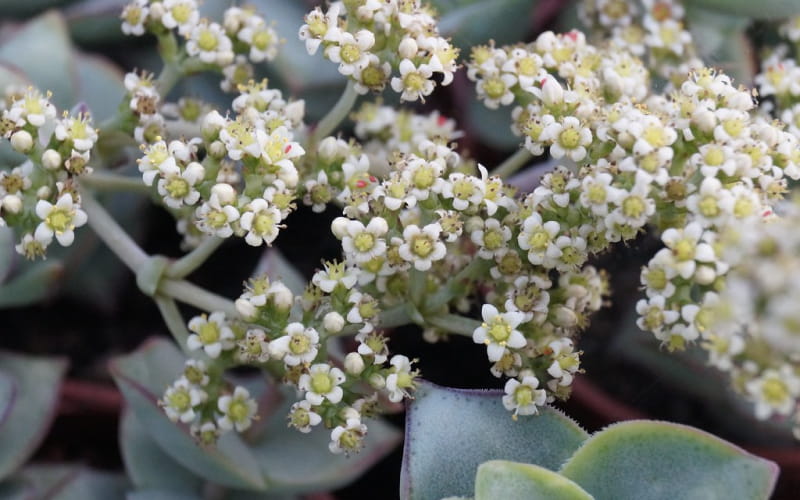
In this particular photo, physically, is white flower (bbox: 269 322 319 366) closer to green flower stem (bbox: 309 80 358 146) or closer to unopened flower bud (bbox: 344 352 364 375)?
unopened flower bud (bbox: 344 352 364 375)

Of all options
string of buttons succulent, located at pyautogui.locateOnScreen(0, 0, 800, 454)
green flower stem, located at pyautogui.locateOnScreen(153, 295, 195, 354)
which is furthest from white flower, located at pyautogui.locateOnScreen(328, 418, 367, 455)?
green flower stem, located at pyautogui.locateOnScreen(153, 295, 195, 354)

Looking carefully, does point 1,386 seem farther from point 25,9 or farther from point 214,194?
point 25,9

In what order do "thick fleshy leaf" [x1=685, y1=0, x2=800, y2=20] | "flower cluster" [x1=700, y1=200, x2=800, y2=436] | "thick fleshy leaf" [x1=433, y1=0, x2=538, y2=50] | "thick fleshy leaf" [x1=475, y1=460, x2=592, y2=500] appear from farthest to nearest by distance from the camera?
"thick fleshy leaf" [x1=433, y1=0, x2=538, y2=50], "thick fleshy leaf" [x1=685, y1=0, x2=800, y2=20], "thick fleshy leaf" [x1=475, y1=460, x2=592, y2=500], "flower cluster" [x1=700, y1=200, x2=800, y2=436]

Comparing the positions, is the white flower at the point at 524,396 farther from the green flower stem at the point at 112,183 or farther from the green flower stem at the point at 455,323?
the green flower stem at the point at 112,183

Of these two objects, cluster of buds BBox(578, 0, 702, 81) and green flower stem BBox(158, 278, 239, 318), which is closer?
green flower stem BBox(158, 278, 239, 318)

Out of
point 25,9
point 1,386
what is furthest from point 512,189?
point 25,9

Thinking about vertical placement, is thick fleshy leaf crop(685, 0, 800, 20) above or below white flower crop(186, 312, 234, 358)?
above

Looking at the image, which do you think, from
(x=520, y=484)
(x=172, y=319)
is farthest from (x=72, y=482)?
(x=520, y=484)
